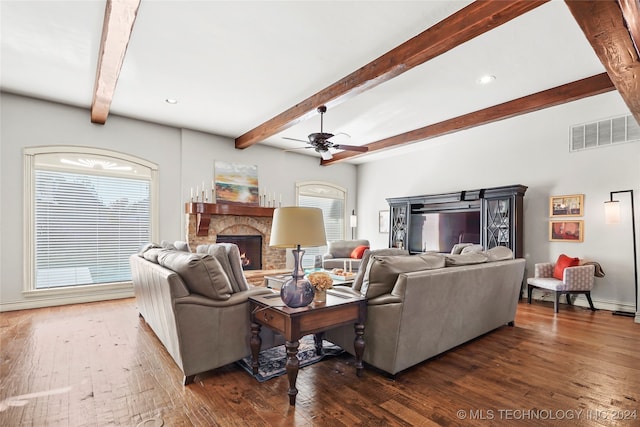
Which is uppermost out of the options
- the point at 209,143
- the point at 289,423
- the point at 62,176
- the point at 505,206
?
the point at 209,143

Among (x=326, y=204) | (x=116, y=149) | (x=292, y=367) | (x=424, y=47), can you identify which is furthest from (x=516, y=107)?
(x=116, y=149)

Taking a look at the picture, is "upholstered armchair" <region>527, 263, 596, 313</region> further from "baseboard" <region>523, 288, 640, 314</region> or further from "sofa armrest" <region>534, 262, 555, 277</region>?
"sofa armrest" <region>534, 262, 555, 277</region>

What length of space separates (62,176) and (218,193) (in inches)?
91.6

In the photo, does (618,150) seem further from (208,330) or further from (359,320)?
(208,330)

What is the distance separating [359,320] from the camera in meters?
2.46

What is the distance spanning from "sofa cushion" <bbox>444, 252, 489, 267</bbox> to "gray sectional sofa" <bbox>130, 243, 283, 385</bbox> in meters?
1.68

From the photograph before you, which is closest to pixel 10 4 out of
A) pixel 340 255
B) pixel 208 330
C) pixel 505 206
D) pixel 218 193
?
pixel 208 330

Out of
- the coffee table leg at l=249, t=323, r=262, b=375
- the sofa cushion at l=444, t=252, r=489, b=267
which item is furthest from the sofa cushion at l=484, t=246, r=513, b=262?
the coffee table leg at l=249, t=323, r=262, b=375

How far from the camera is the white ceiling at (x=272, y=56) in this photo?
266 cm

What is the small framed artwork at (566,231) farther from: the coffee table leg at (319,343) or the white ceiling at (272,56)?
the coffee table leg at (319,343)

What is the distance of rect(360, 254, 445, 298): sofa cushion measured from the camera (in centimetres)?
247

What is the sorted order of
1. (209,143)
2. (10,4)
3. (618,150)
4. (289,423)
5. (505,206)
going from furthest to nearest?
(209,143) → (505,206) → (618,150) → (10,4) → (289,423)

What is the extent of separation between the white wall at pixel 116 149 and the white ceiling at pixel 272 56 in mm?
295

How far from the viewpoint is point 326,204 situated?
8086mm
